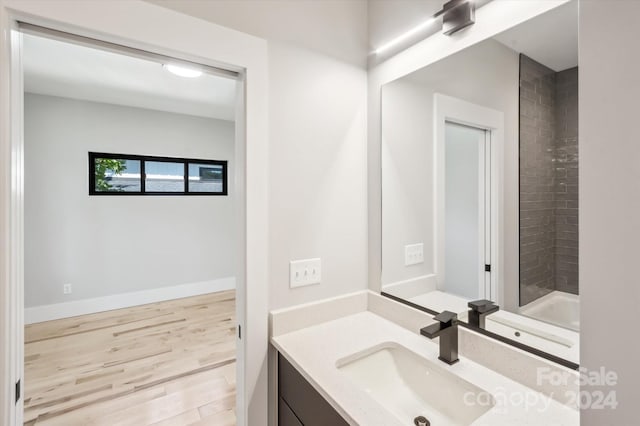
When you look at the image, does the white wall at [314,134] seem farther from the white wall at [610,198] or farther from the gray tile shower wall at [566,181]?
the white wall at [610,198]

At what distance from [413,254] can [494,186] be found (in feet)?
1.60

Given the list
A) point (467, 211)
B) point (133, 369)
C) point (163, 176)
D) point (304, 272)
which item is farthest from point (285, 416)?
point (163, 176)

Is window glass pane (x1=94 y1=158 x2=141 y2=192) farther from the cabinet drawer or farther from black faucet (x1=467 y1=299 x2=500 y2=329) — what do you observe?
black faucet (x1=467 y1=299 x2=500 y2=329)

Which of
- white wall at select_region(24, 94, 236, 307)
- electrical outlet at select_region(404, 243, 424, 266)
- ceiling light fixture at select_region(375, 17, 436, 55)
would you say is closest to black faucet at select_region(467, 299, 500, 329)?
electrical outlet at select_region(404, 243, 424, 266)

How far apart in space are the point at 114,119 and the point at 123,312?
2.46 meters

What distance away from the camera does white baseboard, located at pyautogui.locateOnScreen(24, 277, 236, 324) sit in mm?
3287

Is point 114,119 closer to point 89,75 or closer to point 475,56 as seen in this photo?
point 89,75

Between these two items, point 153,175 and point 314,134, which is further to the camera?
point 153,175

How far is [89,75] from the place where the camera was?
2.75 metres

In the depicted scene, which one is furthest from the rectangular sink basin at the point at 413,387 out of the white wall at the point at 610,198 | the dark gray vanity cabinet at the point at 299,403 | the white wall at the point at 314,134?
the white wall at the point at 610,198

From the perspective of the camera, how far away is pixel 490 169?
1049 millimetres

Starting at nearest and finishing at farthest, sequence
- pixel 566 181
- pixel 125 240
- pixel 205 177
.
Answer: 1. pixel 566 181
2. pixel 125 240
3. pixel 205 177

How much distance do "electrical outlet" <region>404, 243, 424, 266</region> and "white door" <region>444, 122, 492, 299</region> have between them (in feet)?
0.38

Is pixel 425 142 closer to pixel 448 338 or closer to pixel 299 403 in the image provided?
pixel 448 338
